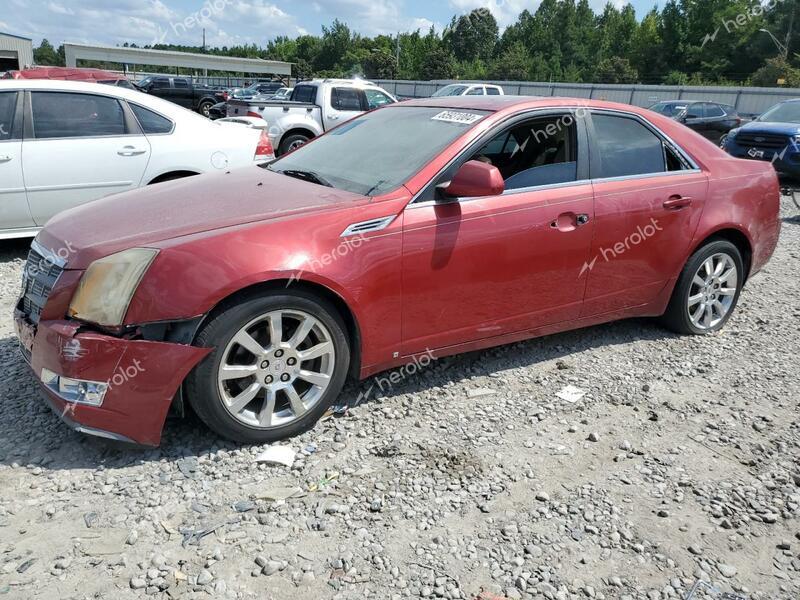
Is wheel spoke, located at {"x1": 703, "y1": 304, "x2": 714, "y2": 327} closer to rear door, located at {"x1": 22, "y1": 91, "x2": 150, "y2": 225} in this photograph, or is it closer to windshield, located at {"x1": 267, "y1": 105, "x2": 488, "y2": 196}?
windshield, located at {"x1": 267, "y1": 105, "x2": 488, "y2": 196}

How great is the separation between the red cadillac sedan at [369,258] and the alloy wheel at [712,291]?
19 millimetres

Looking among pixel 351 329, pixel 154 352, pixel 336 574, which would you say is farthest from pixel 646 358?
pixel 154 352

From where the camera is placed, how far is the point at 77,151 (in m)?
5.93

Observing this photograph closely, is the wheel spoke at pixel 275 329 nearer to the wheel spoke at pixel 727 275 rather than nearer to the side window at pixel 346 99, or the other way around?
the wheel spoke at pixel 727 275

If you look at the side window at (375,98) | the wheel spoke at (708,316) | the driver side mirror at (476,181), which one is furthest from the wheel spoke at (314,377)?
the side window at (375,98)

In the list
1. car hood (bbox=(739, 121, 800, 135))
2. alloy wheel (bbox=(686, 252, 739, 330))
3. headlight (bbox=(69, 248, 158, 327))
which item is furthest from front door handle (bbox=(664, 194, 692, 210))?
car hood (bbox=(739, 121, 800, 135))

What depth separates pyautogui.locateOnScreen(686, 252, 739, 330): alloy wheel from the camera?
4.68 m

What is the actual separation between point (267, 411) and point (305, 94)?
12.1 meters

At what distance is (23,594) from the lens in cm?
222

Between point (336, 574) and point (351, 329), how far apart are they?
126cm

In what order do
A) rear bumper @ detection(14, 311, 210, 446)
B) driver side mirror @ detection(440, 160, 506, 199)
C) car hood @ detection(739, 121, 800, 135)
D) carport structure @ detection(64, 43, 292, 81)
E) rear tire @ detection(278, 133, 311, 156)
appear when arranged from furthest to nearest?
carport structure @ detection(64, 43, 292, 81) → rear tire @ detection(278, 133, 311, 156) → car hood @ detection(739, 121, 800, 135) → driver side mirror @ detection(440, 160, 506, 199) → rear bumper @ detection(14, 311, 210, 446)

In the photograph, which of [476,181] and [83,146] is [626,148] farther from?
[83,146]

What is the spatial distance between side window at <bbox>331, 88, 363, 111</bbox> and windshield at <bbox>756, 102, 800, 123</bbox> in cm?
859

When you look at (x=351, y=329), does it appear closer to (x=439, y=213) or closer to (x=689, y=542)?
(x=439, y=213)
